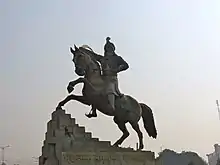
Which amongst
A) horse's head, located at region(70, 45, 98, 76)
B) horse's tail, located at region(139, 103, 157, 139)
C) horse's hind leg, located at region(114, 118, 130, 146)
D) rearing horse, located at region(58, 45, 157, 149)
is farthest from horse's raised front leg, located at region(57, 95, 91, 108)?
horse's tail, located at region(139, 103, 157, 139)

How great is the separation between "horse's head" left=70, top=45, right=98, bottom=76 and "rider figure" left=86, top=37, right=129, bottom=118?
46 cm

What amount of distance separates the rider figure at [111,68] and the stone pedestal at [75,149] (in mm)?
769

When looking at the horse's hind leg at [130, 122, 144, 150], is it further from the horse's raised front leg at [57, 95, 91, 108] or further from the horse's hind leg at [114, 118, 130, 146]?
the horse's raised front leg at [57, 95, 91, 108]

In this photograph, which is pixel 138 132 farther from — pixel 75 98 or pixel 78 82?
pixel 78 82

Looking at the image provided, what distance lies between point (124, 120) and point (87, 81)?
1671 mm

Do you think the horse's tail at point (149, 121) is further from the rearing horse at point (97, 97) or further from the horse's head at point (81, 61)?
the horse's head at point (81, 61)

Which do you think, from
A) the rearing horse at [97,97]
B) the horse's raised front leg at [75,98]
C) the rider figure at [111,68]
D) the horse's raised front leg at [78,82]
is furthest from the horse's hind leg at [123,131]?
the horse's raised front leg at [78,82]

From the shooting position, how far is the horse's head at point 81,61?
11.4 metres

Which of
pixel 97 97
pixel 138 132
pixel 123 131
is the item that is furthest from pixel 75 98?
pixel 138 132

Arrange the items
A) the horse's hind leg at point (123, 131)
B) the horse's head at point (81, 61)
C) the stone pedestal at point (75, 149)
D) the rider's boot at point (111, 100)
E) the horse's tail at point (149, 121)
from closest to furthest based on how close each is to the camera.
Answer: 1. the stone pedestal at point (75, 149)
2. the rider's boot at point (111, 100)
3. the horse's head at point (81, 61)
4. the horse's hind leg at point (123, 131)
5. the horse's tail at point (149, 121)

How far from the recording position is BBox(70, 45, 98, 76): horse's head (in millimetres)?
11445

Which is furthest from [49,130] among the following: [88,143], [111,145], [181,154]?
[181,154]

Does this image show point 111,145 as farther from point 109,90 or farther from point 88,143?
point 109,90

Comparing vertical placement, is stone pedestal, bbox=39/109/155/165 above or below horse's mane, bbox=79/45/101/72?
below
